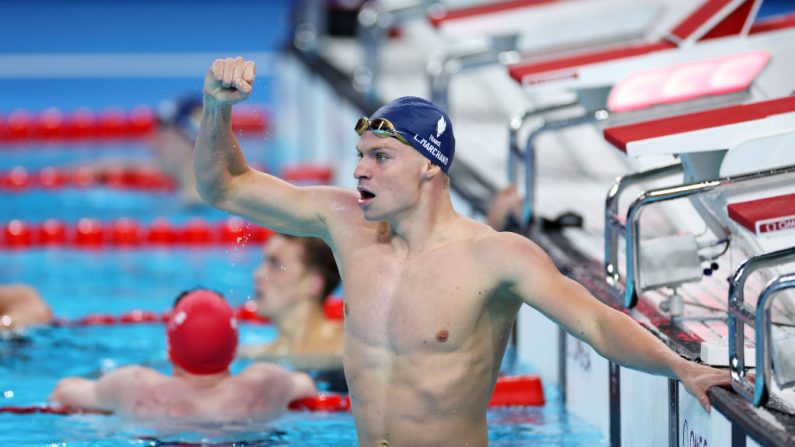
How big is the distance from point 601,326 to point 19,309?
11.2ft

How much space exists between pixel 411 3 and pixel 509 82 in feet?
3.12

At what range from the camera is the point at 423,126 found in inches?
136

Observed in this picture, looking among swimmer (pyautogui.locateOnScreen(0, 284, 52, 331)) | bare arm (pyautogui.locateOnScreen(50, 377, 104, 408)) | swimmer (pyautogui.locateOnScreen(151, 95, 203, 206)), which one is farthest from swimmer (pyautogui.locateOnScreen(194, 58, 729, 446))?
swimmer (pyautogui.locateOnScreen(151, 95, 203, 206))

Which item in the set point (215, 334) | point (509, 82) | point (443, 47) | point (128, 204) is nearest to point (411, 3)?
point (509, 82)

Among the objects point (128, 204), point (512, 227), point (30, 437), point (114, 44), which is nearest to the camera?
point (30, 437)

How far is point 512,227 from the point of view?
566cm

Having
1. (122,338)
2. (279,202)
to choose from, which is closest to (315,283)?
(122,338)

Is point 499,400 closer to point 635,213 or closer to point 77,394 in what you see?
point 635,213

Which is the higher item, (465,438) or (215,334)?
(215,334)

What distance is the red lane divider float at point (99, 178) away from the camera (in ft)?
32.7

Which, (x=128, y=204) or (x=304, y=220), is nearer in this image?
(x=304, y=220)

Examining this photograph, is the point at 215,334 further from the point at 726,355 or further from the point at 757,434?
the point at 757,434

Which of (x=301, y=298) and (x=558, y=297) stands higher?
(x=301, y=298)

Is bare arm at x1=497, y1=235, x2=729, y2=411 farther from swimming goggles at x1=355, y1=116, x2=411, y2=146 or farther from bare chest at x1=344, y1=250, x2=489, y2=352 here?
swimming goggles at x1=355, y1=116, x2=411, y2=146
